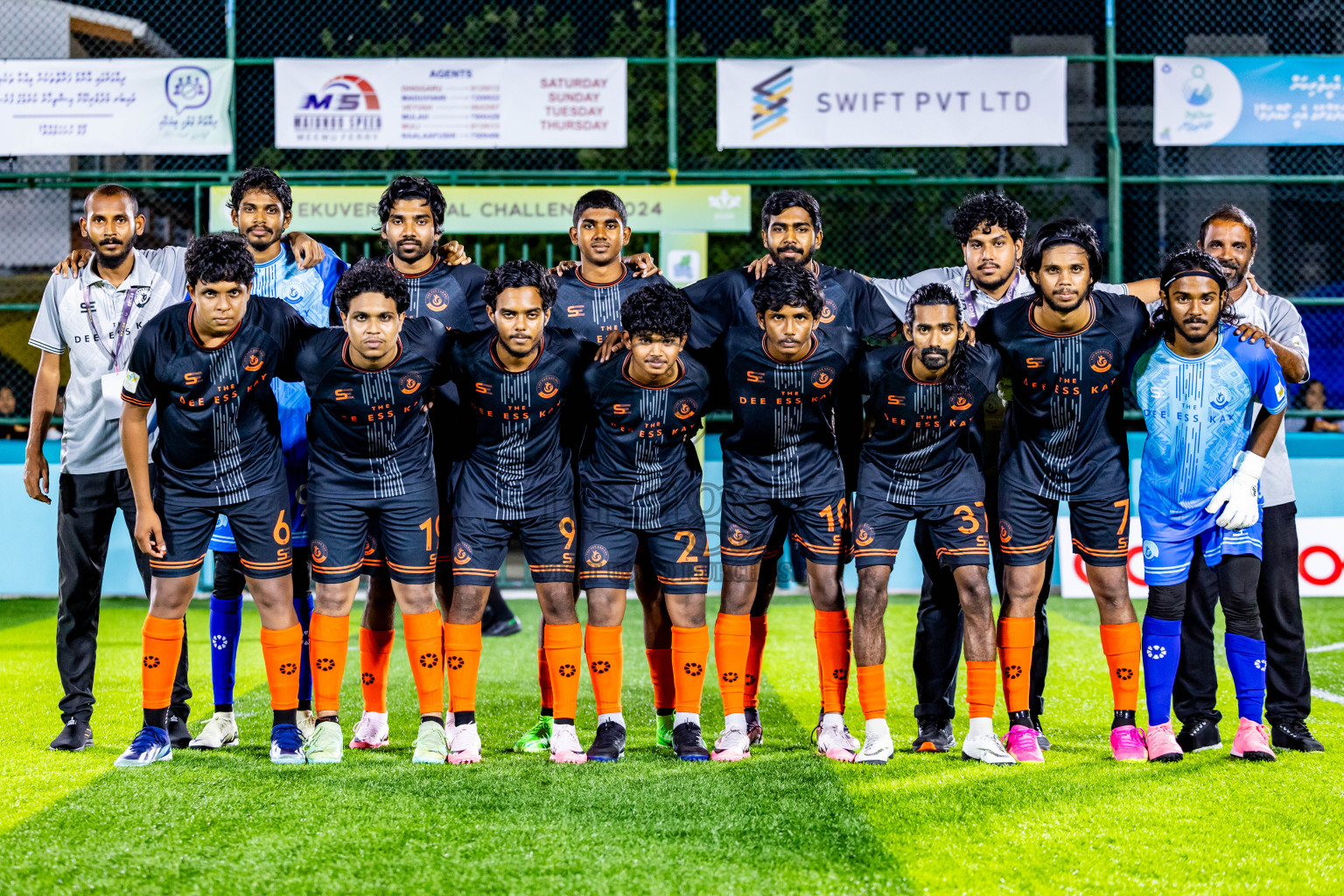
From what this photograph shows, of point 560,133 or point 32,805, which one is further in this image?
point 560,133

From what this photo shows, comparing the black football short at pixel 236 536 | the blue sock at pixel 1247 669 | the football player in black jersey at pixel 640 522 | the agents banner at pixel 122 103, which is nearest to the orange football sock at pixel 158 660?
the black football short at pixel 236 536

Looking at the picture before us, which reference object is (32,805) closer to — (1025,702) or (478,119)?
(1025,702)

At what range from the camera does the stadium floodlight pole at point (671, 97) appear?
31.8 feet

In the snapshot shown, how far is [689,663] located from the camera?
4.63 metres

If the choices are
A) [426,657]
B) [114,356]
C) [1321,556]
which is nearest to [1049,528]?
[426,657]

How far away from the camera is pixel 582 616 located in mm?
8773

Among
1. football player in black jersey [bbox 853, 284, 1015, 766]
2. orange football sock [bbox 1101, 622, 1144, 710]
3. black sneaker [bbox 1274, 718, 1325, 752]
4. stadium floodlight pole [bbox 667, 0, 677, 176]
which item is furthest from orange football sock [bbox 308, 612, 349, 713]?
stadium floodlight pole [bbox 667, 0, 677, 176]

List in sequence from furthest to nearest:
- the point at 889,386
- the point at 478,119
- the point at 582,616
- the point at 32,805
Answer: the point at 478,119 → the point at 582,616 → the point at 889,386 → the point at 32,805

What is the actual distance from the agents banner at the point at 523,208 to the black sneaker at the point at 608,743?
5.65 meters

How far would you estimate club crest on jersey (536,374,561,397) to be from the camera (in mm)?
4578

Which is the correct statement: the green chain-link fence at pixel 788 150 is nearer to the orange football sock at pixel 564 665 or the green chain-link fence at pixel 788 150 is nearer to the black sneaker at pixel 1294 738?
the orange football sock at pixel 564 665

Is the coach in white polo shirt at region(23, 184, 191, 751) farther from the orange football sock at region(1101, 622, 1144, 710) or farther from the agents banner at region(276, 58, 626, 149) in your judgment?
the agents banner at region(276, 58, 626, 149)

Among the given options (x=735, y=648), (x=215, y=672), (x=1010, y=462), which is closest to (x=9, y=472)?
(x=215, y=672)

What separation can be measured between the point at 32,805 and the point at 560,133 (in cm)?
704
